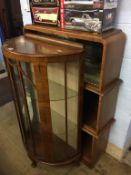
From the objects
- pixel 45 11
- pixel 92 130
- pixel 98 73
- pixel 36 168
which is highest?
pixel 45 11

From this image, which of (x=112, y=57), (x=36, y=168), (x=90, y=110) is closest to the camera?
(x=112, y=57)

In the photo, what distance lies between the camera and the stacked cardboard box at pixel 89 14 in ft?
2.42

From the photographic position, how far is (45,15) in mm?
973

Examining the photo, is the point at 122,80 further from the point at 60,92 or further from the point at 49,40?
the point at 49,40

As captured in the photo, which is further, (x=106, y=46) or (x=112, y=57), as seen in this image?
(x=112, y=57)

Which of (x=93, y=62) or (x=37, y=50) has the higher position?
(x=37, y=50)

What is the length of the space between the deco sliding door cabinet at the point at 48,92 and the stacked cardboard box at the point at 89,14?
105 mm

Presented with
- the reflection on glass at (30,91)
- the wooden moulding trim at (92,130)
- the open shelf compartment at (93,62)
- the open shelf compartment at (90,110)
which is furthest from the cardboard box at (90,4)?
the wooden moulding trim at (92,130)

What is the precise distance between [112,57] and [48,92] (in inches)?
14.9

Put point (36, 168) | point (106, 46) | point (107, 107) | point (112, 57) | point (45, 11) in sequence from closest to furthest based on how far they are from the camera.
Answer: point (106, 46) < point (112, 57) < point (45, 11) < point (107, 107) < point (36, 168)

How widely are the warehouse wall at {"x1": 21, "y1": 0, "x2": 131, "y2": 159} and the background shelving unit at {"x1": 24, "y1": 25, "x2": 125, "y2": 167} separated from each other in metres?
0.04

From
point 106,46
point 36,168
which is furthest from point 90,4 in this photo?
point 36,168

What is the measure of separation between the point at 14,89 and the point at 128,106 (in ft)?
2.50

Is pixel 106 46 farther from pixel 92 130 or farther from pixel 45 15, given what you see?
pixel 92 130
